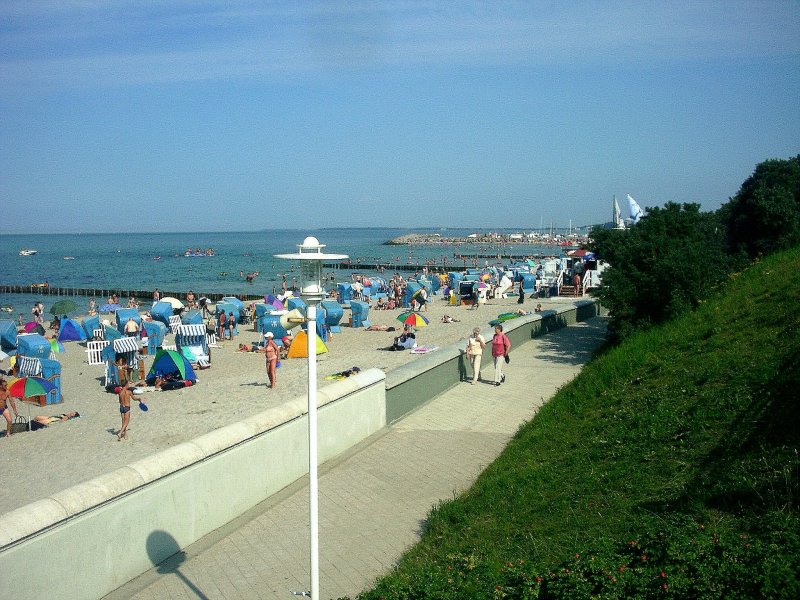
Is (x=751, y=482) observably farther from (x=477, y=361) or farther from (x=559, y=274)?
(x=559, y=274)

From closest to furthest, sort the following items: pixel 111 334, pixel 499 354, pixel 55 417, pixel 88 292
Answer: pixel 55 417 → pixel 499 354 → pixel 111 334 → pixel 88 292

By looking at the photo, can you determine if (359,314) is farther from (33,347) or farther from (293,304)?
(33,347)

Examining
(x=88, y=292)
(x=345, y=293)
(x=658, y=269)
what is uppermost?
(x=658, y=269)

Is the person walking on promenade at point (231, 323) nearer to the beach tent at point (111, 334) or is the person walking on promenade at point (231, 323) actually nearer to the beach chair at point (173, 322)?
the beach chair at point (173, 322)

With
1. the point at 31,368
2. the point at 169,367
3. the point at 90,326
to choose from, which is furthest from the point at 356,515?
the point at 90,326

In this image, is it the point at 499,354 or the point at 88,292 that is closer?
the point at 499,354

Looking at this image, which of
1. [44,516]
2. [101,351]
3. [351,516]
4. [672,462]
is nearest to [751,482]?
[672,462]

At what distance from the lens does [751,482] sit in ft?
18.2

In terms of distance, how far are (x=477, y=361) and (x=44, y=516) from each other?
9.70 meters

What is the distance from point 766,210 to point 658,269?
12976mm

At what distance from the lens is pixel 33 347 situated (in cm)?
1986

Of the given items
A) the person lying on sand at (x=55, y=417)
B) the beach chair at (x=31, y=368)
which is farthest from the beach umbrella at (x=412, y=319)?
the person lying on sand at (x=55, y=417)

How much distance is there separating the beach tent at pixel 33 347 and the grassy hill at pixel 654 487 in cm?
1533

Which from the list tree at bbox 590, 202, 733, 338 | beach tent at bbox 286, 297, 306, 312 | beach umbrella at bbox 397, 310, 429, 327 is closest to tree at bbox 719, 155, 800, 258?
tree at bbox 590, 202, 733, 338
